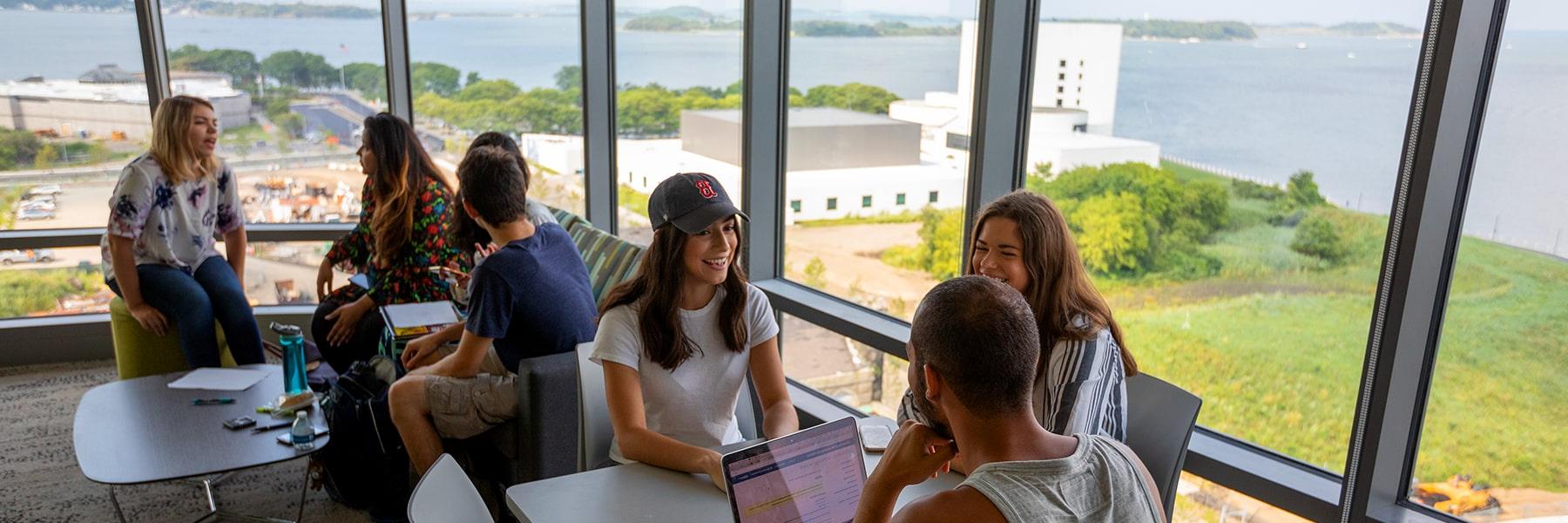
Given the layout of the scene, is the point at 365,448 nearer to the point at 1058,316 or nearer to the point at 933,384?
the point at 1058,316

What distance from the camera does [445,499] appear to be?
5.84ft

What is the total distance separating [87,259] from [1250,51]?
5523 mm

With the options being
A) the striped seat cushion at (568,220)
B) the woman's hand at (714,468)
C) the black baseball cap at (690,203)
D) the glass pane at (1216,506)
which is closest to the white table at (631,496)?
the woman's hand at (714,468)

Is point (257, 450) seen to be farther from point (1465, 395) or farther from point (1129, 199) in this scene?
point (1465, 395)

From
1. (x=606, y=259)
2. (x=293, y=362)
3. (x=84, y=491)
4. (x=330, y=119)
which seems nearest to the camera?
(x=293, y=362)

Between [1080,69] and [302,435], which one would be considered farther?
[302,435]

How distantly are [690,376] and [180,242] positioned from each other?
2985mm

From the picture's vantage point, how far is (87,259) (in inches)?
210

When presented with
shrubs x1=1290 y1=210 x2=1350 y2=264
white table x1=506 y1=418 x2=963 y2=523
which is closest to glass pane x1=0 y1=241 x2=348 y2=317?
white table x1=506 y1=418 x2=963 y2=523

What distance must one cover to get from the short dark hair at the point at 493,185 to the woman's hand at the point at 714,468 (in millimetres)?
1230

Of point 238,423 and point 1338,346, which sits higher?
point 1338,346

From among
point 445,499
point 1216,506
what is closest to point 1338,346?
point 1216,506

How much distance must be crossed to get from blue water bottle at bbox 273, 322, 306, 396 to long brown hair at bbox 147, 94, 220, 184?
1.22m

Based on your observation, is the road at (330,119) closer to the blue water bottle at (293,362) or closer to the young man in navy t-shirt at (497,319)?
the blue water bottle at (293,362)
